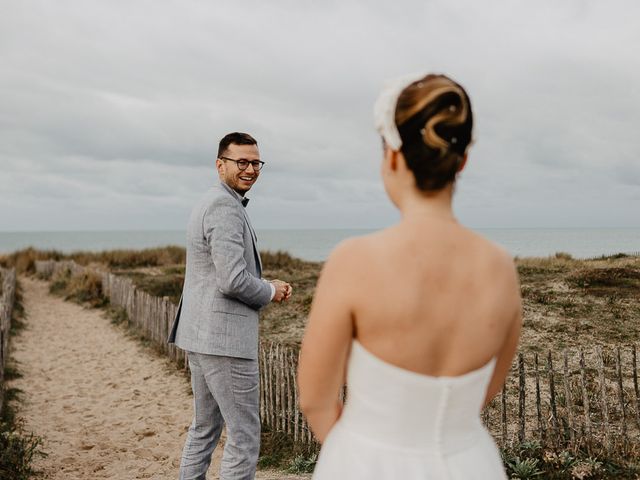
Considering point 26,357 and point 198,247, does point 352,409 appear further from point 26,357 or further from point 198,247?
point 26,357

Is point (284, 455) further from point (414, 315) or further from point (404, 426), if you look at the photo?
point (414, 315)

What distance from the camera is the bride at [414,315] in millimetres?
1338

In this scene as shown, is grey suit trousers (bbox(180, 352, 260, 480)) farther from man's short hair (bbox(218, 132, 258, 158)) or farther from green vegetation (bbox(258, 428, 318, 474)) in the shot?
green vegetation (bbox(258, 428, 318, 474))

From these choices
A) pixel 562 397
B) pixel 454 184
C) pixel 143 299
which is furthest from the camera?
pixel 143 299

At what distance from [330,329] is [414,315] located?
0.19 m

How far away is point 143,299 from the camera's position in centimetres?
1182

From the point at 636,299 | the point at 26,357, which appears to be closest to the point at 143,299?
the point at 26,357

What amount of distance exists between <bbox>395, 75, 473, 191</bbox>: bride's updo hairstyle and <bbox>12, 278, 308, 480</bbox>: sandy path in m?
3.81

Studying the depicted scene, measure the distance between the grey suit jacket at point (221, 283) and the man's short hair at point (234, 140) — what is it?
0.21 metres

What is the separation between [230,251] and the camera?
2.88 m

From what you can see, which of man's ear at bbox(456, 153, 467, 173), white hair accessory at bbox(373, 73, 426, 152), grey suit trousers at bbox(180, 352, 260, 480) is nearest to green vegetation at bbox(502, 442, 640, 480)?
grey suit trousers at bbox(180, 352, 260, 480)

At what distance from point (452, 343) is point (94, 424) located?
21.7ft

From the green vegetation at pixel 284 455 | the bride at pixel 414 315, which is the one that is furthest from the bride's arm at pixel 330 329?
the green vegetation at pixel 284 455

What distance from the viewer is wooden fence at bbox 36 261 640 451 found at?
16.4 feet
